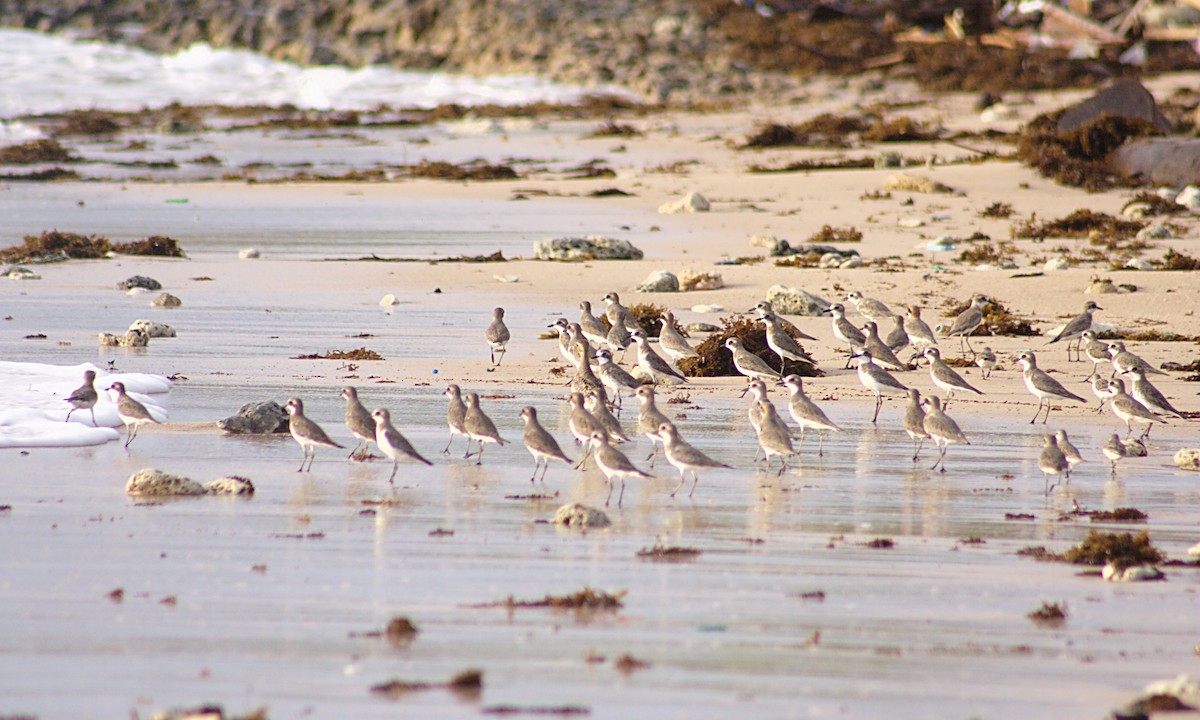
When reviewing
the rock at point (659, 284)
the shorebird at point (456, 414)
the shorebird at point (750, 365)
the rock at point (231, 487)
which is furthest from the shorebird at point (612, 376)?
the rock at point (659, 284)

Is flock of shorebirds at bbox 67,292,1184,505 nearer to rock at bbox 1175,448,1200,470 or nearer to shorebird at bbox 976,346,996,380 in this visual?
shorebird at bbox 976,346,996,380

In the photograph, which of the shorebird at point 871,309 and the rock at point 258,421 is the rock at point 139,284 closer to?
the rock at point 258,421

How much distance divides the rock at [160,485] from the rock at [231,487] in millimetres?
57

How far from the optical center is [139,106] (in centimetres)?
5188

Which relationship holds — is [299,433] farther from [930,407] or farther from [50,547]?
[930,407]

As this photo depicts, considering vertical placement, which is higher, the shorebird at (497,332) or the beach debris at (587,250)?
the beach debris at (587,250)

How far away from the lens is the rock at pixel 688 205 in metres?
24.2

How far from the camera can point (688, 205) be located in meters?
24.2

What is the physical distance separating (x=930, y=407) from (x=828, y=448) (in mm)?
794

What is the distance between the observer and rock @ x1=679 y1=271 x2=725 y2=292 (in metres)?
17.3

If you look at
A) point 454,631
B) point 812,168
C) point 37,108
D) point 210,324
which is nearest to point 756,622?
point 454,631

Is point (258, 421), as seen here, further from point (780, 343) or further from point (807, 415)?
point (780, 343)

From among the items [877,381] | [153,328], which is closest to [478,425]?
[877,381]

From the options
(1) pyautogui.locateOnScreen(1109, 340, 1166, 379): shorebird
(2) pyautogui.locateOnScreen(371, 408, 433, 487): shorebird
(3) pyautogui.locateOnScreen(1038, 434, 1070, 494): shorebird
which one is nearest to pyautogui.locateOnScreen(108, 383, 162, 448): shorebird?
(2) pyautogui.locateOnScreen(371, 408, 433, 487): shorebird
